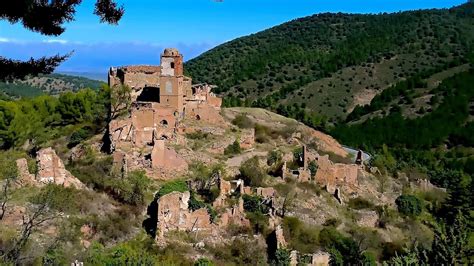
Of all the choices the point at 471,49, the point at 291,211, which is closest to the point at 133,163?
the point at 291,211

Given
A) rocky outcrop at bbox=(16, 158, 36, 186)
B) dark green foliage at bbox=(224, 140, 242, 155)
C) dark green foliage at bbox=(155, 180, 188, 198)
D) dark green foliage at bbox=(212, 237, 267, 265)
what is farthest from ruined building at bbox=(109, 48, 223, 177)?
dark green foliage at bbox=(212, 237, 267, 265)

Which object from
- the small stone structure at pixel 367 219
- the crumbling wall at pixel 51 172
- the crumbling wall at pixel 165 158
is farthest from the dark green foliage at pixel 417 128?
the crumbling wall at pixel 51 172

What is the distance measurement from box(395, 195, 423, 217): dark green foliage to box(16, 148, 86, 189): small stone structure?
15.1 m

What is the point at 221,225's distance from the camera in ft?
78.5

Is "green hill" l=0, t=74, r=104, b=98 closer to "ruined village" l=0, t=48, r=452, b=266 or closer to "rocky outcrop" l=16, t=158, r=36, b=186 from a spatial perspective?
"ruined village" l=0, t=48, r=452, b=266

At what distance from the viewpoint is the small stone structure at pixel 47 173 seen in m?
23.1

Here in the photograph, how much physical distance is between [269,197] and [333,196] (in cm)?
395

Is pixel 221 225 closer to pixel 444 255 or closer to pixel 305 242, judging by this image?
pixel 305 242

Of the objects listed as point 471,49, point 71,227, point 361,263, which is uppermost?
point 471,49

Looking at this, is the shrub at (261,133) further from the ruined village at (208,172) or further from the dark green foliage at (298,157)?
the dark green foliage at (298,157)

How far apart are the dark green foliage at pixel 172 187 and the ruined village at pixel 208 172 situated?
0.12m

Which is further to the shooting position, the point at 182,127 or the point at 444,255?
the point at 182,127

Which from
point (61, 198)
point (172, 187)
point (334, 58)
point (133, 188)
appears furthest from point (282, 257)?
point (334, 58)

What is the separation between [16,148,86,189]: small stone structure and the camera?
23089 mm
